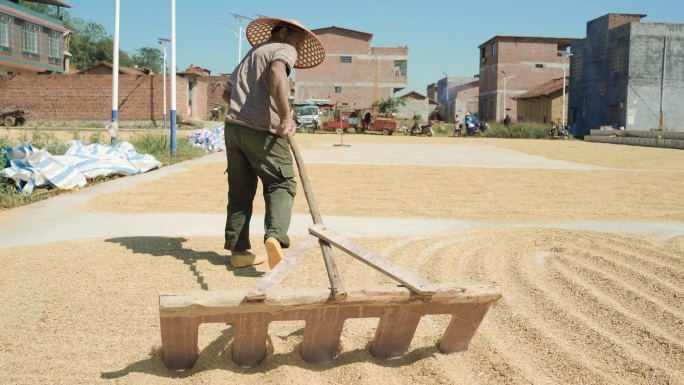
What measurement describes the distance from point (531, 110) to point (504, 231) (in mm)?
51430

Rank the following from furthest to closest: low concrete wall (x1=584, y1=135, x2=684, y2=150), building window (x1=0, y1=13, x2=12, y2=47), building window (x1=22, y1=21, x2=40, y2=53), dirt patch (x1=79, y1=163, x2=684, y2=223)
→ building window (x1=22, y1=21, x2=40, y2=53)
building window (x1=0, y1=13, x2=12, y2=47)
low concrete wall (x1=584, y1=135, x2=684, y2=150)
dirt patch (x1=79, y1=163, x2=684, y2=223)

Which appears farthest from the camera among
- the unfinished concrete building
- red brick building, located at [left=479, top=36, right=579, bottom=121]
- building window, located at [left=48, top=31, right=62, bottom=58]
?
red brick building, located at [left=479, top=36, right=579, bottom=121]

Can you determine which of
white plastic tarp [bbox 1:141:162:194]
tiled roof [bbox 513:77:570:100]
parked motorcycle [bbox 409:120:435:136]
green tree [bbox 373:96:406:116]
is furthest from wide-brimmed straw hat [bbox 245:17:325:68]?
green tree [bbox 373:96:406:116]

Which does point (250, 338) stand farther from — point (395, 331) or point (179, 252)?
point (179, 252)

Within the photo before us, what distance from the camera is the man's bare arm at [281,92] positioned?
4.21 m

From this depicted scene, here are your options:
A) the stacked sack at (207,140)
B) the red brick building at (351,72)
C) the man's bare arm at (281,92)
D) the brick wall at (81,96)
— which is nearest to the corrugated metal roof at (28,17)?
the brick wall at (81,96)

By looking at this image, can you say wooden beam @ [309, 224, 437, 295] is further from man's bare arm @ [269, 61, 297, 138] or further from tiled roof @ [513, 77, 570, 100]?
tiled roof @ [513, 77, 570, 100]

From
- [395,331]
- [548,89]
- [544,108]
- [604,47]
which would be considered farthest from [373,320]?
[548,89]

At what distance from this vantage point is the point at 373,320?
3596 millimetres

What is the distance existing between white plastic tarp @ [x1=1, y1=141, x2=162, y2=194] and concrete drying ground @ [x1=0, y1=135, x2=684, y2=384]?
18.4 inches

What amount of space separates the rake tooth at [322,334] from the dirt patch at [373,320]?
0.06 meters

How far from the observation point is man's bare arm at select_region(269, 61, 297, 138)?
4.21 metres

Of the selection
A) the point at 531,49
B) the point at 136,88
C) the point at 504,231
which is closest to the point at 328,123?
the point at 136,88

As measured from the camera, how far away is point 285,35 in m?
4.62
